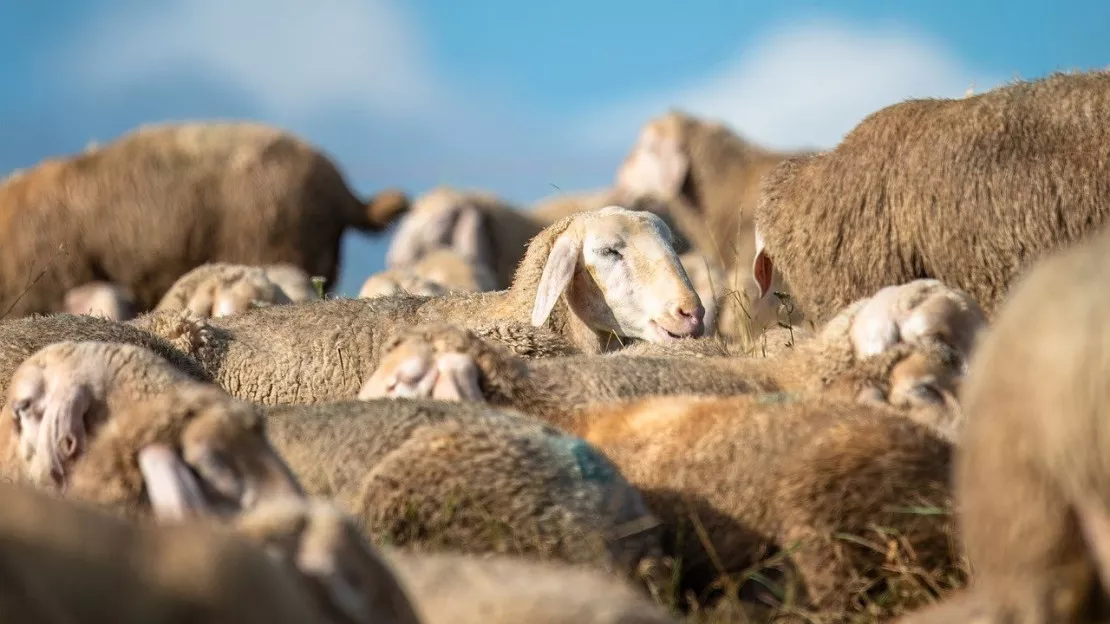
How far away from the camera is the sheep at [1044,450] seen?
279cm

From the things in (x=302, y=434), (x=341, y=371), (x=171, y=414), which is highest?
(x=171, y=414)

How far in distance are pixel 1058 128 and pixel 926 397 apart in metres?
2.48

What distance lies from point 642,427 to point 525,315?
290cm

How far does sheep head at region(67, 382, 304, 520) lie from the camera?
373 centimetres

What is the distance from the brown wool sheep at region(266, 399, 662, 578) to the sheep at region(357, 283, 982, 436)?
0.68 m

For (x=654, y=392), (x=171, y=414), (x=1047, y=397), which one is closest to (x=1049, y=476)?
(x=1047, y=397)

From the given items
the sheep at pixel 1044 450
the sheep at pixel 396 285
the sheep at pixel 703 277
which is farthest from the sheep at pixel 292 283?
the sheep at pixel 1044 450

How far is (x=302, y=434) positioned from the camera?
4719 millimetres

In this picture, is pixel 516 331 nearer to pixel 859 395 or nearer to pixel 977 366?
pixel 859 395

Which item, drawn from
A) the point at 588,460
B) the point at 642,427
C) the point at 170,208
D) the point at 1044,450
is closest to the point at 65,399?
the point at 588,460

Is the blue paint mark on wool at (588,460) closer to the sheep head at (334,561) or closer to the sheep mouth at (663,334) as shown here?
the sheep head at (334,561)

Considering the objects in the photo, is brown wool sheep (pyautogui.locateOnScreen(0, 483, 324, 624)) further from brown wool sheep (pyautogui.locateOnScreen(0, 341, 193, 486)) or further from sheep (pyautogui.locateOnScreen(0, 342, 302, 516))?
brown wool sheep (pyautogui.locateOnScreen(0, 341, 193, 486))

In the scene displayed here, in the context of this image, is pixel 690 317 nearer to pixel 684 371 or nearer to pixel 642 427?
pixel 684 371

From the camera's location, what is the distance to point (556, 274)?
758 centimetres
